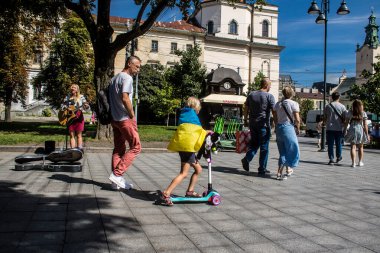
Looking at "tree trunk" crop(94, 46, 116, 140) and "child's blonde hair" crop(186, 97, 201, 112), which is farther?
"tree trunk" crop(94, 46, 116, 140)

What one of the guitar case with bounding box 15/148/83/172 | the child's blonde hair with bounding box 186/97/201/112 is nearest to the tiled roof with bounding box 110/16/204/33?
the guitar case with bounding box 15/148/83/172

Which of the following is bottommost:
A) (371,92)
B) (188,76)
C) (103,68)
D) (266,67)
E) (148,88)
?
(371,92)

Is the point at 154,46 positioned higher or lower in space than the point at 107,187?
higher

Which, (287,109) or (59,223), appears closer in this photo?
(59,223)

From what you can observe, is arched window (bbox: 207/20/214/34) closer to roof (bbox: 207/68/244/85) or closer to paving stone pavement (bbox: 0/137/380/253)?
roof (bbox: 207/68/244/85)

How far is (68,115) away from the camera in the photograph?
901cm

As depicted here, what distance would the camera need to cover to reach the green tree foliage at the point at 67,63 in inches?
1692

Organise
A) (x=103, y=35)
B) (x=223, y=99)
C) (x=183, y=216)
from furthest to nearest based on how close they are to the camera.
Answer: (x=223, y=99) < (x=103, y=35) < (x=183, y=216)

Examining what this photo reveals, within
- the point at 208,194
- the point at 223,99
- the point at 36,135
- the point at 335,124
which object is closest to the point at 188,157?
the point at 208,194

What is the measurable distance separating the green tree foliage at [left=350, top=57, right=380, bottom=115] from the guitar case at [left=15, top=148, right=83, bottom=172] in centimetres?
1768

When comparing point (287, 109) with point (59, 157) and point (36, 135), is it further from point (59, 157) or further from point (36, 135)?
point (36, 135)

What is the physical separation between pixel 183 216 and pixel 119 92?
2.27m

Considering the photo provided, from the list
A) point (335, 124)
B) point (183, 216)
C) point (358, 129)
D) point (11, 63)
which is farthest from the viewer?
point (11, 63)

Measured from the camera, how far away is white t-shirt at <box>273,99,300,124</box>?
7520 millimetres
